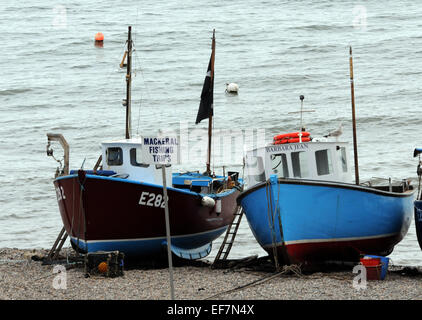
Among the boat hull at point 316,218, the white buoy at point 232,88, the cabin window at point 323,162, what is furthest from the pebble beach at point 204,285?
the white buoy at point 232,88

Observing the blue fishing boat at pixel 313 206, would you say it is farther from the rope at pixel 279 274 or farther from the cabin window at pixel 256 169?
the rope at pixel 279 274

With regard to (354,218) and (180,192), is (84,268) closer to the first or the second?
(180,192)

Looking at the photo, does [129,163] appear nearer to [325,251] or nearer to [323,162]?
[323,162]

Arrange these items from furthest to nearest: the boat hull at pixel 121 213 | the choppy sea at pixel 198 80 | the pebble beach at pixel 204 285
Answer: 1. the choppy sea at pixel 198 80
2. the boat hull at pixel 121 213
3. the pebble beach at pixel 204 285

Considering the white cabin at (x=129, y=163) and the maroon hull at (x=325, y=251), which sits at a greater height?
the white cabin at (x=129, y=163)

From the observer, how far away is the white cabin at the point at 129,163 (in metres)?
19.3

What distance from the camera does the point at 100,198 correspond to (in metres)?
17.9

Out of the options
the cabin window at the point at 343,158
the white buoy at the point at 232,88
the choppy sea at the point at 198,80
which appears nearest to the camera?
the cabin window at the point at 343,158

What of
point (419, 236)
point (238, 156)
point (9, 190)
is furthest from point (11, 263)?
point (238, 156)

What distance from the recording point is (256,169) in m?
18.6

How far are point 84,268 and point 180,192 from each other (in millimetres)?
2843

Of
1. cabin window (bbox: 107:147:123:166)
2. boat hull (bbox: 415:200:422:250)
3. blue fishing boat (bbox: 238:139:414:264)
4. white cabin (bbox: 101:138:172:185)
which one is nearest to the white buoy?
white cabin (bbox: 101:138:172:185)

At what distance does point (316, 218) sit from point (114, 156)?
550 centimetres

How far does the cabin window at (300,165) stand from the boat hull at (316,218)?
1.23 m
